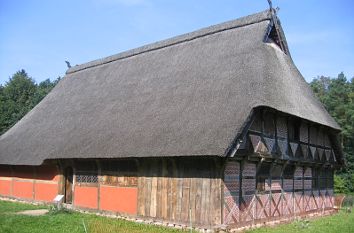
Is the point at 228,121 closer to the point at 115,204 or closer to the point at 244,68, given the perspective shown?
the point at 244,68

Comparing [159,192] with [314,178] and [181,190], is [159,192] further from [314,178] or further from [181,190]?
[314,178]

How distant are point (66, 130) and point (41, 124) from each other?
11.7 feet

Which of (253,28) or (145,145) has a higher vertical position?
(253,28)

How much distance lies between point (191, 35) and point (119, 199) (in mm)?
8462

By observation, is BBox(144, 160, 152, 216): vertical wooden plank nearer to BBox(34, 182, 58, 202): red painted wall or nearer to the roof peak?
BBox(34, 182, 58, 202): red painted wall

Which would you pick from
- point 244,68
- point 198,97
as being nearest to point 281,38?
point 244,68

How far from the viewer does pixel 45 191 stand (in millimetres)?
19344

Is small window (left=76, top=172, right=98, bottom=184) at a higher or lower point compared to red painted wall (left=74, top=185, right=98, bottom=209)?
higher

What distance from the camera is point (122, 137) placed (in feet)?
50.3

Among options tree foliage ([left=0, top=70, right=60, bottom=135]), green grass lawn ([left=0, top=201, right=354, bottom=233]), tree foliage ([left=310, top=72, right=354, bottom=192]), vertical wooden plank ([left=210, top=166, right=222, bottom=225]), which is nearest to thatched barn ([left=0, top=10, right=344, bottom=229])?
vertical wooden plank ([left=210, top=166, right=222, bottom=225])

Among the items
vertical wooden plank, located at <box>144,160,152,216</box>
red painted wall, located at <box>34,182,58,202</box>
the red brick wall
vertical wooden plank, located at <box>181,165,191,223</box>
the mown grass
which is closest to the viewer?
the mown grass

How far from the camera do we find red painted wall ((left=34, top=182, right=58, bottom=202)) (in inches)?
742

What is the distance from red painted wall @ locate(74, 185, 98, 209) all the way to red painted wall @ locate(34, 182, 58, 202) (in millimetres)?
1866

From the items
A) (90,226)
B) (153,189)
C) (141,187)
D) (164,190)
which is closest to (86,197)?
(141,187)
